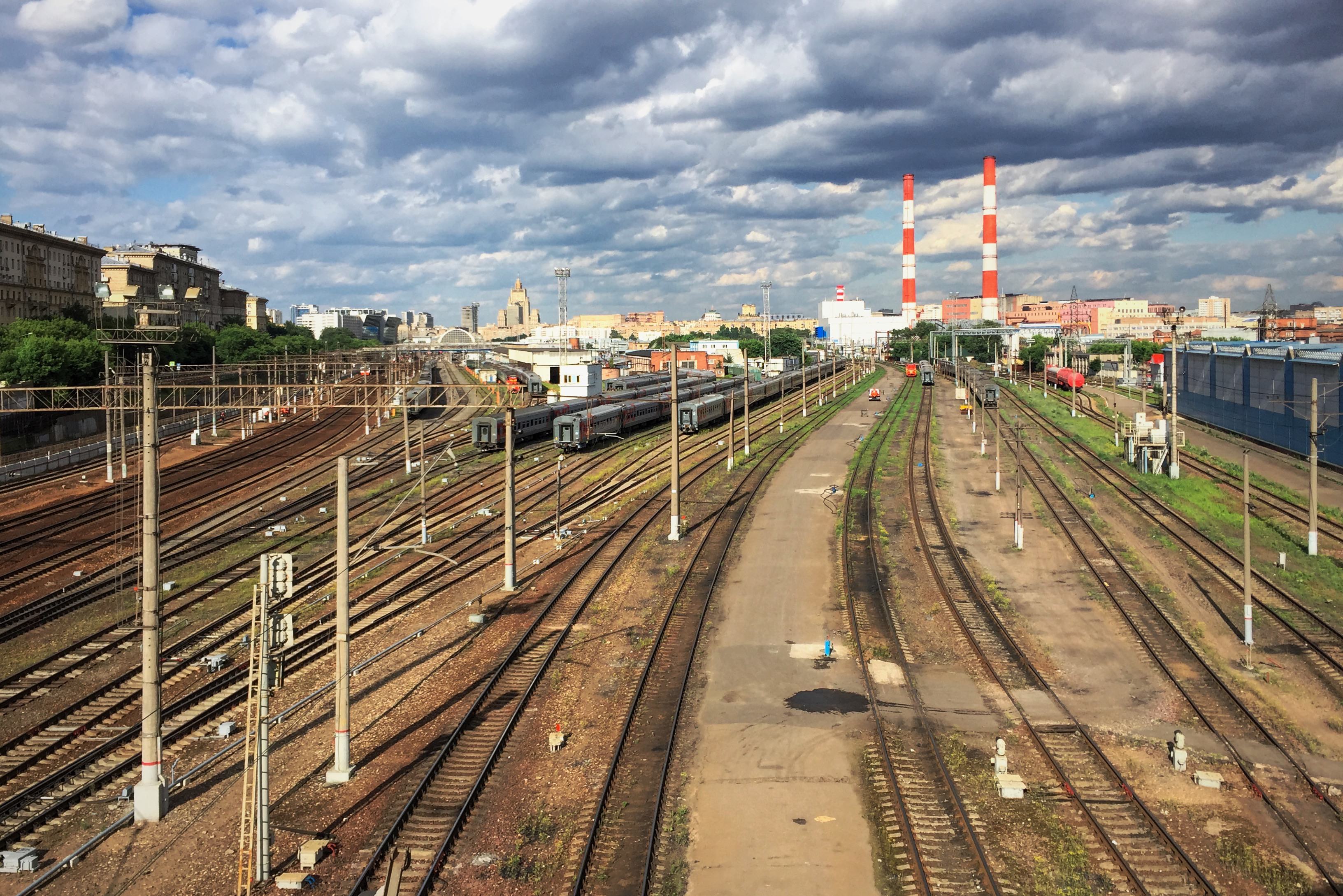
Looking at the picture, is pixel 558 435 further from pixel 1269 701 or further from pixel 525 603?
pixel 1269 701

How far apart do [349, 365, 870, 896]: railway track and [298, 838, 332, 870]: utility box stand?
2.30ft

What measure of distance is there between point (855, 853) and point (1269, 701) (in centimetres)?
1139

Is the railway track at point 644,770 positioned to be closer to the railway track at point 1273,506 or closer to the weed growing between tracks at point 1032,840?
the weed growing between tracks at point 1032,840

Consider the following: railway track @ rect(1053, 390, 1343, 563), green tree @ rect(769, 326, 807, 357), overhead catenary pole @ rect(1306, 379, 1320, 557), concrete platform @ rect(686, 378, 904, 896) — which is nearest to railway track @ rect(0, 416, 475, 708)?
concrete platform @ rect(686, 378, 904, 896)

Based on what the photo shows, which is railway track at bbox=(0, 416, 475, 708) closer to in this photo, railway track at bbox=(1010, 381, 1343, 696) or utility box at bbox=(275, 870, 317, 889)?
utility box at bbox=(275, 870, 317, 889)

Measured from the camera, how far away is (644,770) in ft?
54.2

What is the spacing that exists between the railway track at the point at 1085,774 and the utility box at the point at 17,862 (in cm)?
1530

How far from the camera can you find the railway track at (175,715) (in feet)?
51.5

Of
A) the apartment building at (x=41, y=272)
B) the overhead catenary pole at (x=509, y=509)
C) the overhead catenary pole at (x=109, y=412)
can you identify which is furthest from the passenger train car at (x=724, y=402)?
the apartment building at (x=41, y=272)

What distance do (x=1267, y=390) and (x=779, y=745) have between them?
53.9 metres

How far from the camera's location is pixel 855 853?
13789 millimetres

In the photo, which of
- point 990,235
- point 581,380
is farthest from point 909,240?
point 581,380

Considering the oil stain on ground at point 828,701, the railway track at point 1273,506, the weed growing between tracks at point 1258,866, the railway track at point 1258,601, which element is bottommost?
the weed growing between tracks at point 1258,866

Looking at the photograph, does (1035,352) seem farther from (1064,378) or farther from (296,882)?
(296,882)
